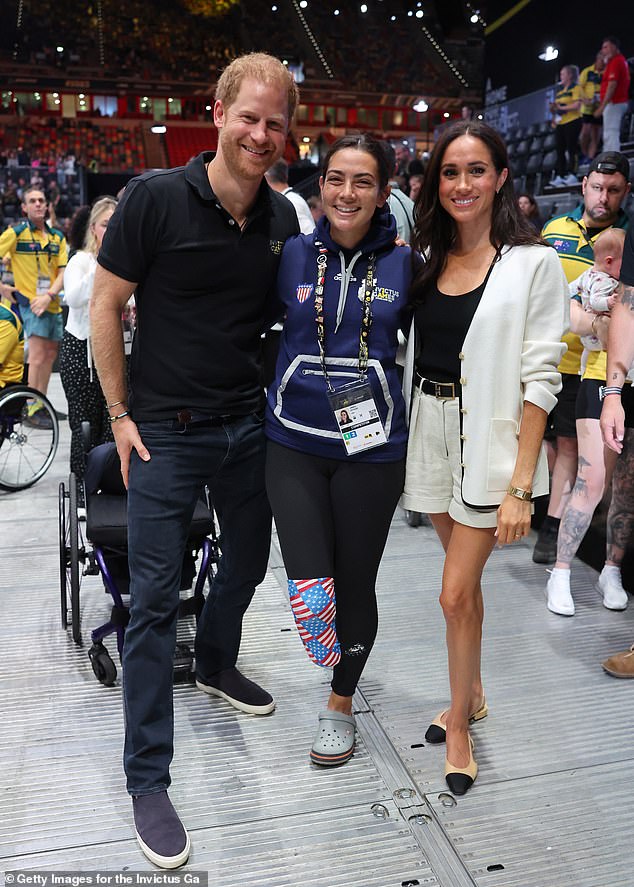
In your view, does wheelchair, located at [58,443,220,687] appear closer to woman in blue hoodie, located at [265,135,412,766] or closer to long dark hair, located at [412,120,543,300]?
woman in blue hoodie, located at [265,135,412,766]

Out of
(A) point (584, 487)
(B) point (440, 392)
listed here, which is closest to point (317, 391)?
(B) point (440, 392)

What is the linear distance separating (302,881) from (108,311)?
4.54ft

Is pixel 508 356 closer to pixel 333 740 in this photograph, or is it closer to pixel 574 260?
pixel 333 740

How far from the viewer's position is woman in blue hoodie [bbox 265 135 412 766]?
192 cm

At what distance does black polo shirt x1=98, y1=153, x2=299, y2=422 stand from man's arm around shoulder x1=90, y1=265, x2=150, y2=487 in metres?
0.03

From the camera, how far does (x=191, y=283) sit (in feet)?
6.14

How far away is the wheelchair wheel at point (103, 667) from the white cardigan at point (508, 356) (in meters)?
1.37

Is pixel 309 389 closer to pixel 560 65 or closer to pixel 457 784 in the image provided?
pixel 457 784

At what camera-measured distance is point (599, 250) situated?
308 cm

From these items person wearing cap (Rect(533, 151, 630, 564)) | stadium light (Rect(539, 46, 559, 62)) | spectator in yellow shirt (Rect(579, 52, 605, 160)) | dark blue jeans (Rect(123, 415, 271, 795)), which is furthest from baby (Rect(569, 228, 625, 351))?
stadium light (Rect(539, 46, 559, 62))

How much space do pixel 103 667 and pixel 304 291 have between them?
141 cm

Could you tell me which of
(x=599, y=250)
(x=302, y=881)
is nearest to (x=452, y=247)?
(x=599, y=250)

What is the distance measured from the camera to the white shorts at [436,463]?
6.44ft

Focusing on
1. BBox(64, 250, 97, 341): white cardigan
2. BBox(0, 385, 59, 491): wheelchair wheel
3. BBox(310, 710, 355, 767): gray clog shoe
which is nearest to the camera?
BBox(310, 710, 355, 767): gray clog shoe
